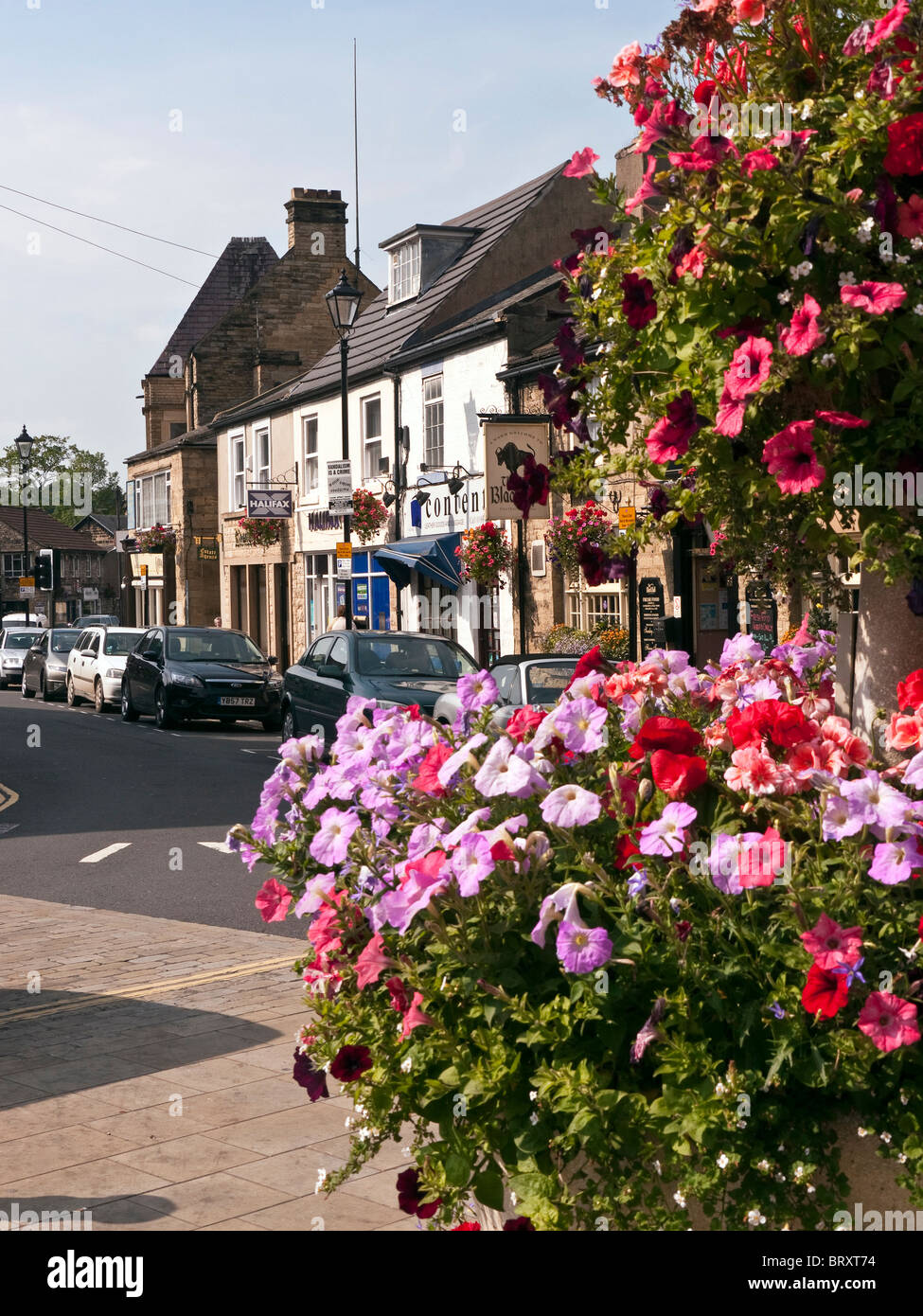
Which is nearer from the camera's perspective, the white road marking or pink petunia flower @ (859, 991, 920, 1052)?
pink petunia flower @ (859, 991, 920, 1052)

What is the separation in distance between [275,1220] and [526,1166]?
116 cm

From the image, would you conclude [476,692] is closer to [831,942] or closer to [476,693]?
[476,693]

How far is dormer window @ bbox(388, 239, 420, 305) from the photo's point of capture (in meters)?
30.5

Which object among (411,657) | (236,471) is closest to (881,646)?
(411,657)

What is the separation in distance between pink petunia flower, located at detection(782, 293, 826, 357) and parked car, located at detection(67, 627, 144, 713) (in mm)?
24944

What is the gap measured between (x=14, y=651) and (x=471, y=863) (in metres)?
39.2

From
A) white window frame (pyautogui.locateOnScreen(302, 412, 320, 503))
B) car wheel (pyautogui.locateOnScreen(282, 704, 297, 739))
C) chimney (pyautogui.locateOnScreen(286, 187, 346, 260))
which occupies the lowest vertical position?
car wheel (pyautogui.locateOnScreen(282, 704, 297, 739))

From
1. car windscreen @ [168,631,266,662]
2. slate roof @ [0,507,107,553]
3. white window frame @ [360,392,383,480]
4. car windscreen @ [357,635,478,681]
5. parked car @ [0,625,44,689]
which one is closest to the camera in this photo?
car windscreen @ [357,635,478,681]

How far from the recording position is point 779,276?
275 cm

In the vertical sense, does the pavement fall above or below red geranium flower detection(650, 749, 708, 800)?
below

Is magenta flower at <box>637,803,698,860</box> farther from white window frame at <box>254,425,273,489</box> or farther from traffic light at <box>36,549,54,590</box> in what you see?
traffic light at <box>36,549,54,590</box>

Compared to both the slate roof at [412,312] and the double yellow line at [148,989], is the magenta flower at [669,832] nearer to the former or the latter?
the double yellow line at [148,989]

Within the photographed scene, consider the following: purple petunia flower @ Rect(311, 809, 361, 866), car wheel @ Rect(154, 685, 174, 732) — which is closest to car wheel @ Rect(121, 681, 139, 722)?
car wheel @ Rect(154, 685, 174, 732)
